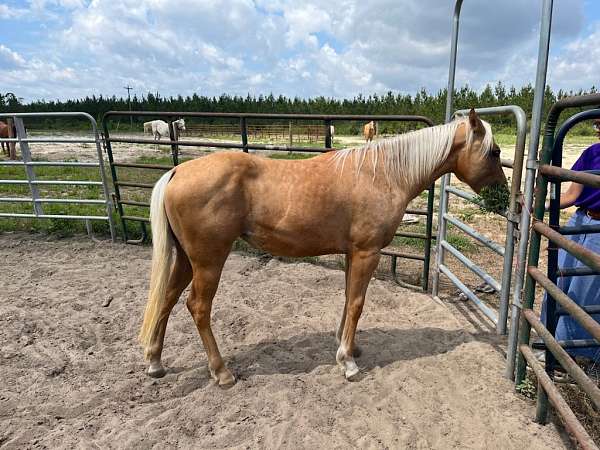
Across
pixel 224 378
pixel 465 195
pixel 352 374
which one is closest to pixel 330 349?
pixel 352 374

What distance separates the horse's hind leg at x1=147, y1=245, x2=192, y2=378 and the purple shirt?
272cm

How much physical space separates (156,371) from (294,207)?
1.54m

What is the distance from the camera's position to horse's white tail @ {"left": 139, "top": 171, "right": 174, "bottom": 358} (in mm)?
2650

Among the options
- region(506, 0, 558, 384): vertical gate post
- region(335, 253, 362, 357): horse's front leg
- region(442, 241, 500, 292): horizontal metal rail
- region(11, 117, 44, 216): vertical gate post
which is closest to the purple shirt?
region(506, 0, 558, 384): vertical gate post

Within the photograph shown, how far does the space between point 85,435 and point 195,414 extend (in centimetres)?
61

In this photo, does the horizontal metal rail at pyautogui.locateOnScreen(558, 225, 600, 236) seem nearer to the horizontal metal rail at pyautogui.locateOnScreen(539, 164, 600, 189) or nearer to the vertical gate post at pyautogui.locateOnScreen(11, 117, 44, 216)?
the horizontal metal rail at pyautogui.locateOnScreen(539, 164, 600, 189)

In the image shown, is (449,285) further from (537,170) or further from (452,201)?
(452,201)

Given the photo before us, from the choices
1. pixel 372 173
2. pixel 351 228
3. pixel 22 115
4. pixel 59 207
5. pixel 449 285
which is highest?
pixel 22 115

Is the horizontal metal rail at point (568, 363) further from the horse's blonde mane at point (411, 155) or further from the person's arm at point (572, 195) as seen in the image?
the horse's blonde mane at point (411, 155)

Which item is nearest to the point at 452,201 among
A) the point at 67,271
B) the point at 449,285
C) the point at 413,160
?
the point at 449,285

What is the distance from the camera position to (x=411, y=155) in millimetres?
2881

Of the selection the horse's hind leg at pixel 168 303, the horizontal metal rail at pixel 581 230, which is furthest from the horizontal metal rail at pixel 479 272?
the horse's hind leg at pixel 168 303

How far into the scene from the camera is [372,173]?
111 inches

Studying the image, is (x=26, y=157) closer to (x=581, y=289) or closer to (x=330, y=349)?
(x=330, y=349)
